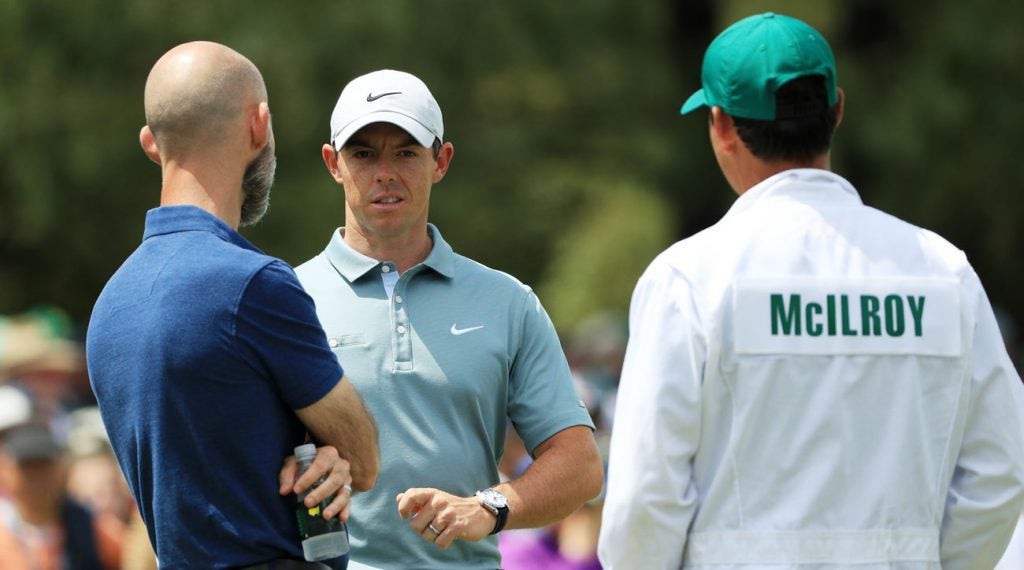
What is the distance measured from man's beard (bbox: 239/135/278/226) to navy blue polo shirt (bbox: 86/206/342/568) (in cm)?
28

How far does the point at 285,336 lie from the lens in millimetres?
3215

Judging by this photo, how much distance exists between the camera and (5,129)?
1352 centimetres

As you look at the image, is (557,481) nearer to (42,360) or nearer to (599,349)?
(42,360)

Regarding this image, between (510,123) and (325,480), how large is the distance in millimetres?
11273

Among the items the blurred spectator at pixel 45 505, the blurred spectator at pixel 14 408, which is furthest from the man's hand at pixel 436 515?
the blurred spectator at pixel 14 408

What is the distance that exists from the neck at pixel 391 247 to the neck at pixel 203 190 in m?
0.69

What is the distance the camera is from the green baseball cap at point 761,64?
3471 mm

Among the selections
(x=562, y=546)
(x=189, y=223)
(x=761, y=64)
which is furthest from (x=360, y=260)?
(x=562, y=546)

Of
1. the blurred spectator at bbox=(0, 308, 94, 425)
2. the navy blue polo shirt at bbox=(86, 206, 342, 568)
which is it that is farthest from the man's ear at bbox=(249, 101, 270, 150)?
the blurred spectator at bbox=(0, 308, 94, 425)

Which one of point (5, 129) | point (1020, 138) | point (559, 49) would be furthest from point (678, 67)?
point (5, 129)

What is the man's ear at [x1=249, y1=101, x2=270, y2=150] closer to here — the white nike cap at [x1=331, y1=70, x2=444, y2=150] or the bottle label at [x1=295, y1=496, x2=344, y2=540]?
the white nike cap at [x1=331, y1=70, x2=444, y2=150]

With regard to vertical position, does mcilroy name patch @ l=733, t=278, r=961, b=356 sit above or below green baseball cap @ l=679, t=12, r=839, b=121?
below

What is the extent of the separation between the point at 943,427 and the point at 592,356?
950 cm

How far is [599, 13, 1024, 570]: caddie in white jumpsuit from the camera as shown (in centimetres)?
330
